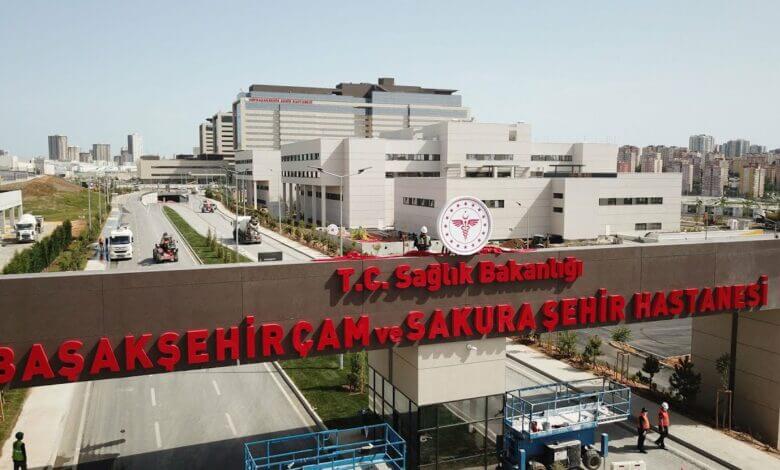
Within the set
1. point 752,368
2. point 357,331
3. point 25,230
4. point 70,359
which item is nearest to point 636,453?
point 752,368

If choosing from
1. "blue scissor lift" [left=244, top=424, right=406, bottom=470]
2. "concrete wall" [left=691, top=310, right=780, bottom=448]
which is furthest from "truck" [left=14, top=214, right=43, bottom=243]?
"concrete wall" [left=691, top=310, right=780, bottom=448]

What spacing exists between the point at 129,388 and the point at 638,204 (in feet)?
232

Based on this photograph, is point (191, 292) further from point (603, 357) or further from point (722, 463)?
point (603, 357)

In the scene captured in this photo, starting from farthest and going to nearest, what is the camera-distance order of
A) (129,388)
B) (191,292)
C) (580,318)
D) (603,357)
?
1. (603,357)
2. (129,388)
3. (580,318)
4. (191,292)

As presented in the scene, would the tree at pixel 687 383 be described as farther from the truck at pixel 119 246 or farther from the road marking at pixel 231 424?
the truck at pixel 119 246

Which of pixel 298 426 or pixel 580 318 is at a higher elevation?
pixel 580 318

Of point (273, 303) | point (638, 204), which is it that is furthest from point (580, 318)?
point (638, 204)

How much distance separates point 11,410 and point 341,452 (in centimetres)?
1636

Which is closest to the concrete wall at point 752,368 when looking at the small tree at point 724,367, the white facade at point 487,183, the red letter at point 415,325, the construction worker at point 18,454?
the small tree at point 724,367

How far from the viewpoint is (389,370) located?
2052 centimetres

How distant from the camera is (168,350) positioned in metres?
15.4

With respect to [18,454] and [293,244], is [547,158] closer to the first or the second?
[293,244]

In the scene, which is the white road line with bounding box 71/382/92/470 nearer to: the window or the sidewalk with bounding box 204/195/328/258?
the sidewalk with bounding box 204/195/328/258

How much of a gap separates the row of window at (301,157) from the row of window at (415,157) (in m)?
11.0
